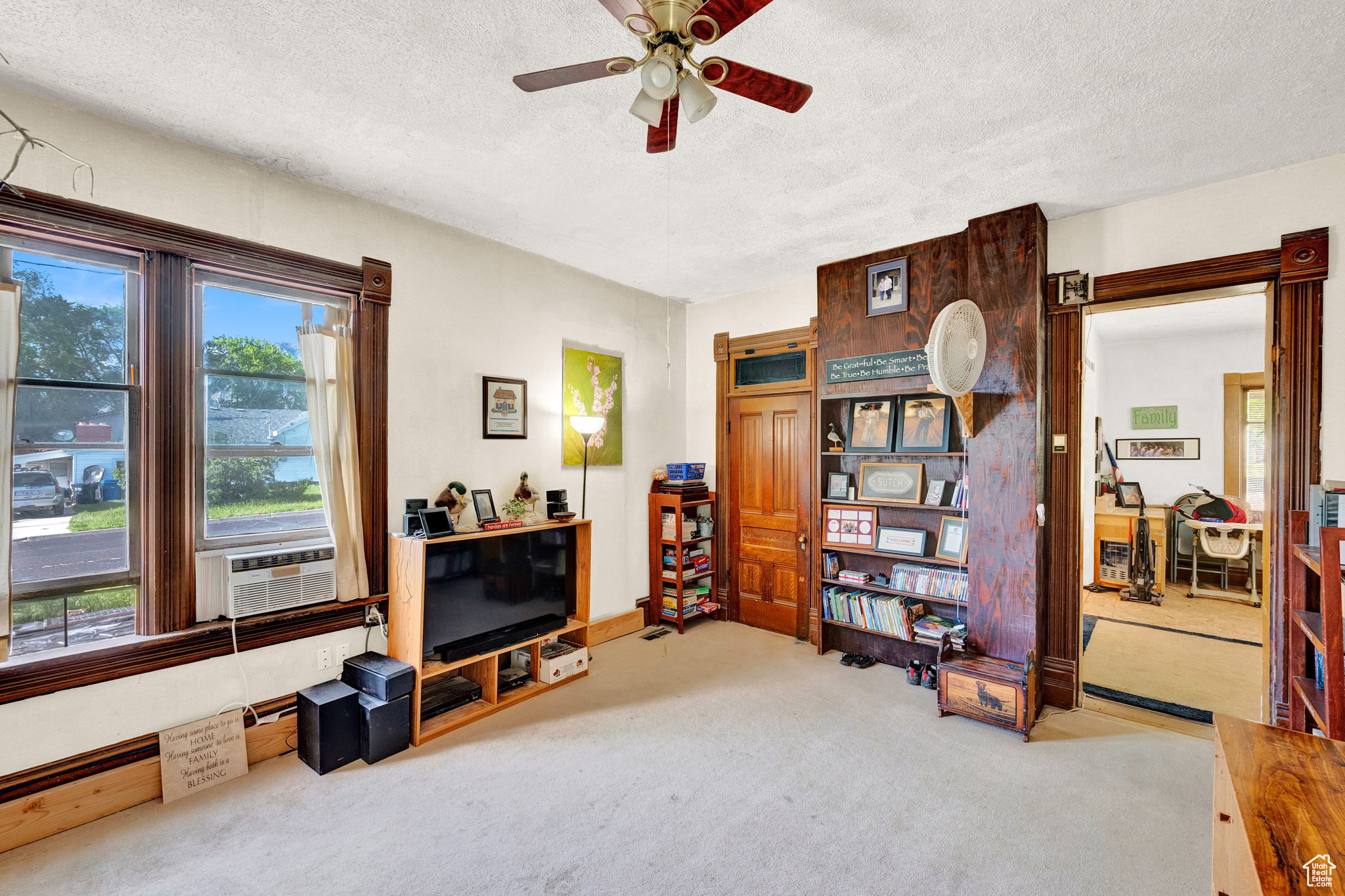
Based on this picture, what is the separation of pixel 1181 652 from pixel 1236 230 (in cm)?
287

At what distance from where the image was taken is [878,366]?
12.1 ft

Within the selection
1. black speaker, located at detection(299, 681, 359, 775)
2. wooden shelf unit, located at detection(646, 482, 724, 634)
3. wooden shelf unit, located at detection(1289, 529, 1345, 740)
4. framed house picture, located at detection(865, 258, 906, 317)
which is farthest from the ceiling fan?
wooden shelf unit, located at detection(646, 482, 724, 634)

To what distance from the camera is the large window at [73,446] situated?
220cm

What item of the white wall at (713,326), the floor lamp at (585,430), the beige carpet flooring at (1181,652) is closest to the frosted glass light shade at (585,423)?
the floor lamp at (585,430)

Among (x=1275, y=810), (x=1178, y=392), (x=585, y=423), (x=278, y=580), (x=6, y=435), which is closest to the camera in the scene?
(x=1275, y=810)

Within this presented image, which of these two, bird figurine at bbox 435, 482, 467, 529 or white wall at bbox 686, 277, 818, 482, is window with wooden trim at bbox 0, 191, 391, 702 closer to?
bird figurine at bbox 435, 482, 467, 529

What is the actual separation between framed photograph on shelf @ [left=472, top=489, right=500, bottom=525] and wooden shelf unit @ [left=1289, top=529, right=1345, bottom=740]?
3321 mm

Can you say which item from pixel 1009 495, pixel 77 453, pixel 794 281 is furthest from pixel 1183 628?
pixel 77 453

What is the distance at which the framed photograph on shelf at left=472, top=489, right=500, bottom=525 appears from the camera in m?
3.31

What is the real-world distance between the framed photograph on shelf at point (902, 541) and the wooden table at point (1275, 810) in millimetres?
2218

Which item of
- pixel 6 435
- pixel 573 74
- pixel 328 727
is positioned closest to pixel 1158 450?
pixel 573 74

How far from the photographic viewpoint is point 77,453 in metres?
2.30

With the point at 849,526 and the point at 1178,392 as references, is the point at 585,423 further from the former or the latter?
the point at 1178,392

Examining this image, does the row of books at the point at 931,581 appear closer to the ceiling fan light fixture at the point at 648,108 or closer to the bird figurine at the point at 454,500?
the bird figurine at the point at 454,500
